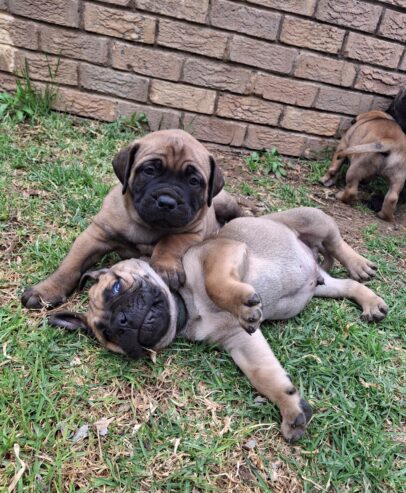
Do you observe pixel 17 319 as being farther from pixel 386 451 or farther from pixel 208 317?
pixel 386 451

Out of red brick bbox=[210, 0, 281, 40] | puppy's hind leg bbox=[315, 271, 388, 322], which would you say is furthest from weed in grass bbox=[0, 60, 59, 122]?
puppy's hind leg bbox=[315, 271, 388, 322]

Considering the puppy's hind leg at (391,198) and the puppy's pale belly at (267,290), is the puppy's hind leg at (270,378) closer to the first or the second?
the puppy's pale belly at (267,290)

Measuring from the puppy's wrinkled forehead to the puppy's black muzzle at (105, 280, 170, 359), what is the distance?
0.99 m

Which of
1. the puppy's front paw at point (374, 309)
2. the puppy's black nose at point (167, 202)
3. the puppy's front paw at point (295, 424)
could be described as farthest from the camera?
the puppy's front paw at point (374, 309)

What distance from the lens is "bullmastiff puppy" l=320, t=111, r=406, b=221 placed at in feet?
18.8

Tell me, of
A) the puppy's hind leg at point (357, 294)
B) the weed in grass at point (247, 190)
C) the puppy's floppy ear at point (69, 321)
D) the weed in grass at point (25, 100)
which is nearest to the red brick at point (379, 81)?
the weed in grass at point (247, 190)

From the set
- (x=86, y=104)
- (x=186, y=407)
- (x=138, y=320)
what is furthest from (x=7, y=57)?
(x=186, y=407)

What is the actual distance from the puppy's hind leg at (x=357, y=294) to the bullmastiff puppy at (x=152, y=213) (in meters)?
1.19

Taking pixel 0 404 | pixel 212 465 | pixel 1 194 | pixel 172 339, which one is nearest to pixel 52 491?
pixel 0 404

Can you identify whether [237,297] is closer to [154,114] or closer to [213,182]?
[213,182]

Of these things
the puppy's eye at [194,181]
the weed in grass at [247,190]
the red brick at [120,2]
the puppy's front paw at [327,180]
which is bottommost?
the weed in grass at [247,190]

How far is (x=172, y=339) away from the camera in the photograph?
3.20 m

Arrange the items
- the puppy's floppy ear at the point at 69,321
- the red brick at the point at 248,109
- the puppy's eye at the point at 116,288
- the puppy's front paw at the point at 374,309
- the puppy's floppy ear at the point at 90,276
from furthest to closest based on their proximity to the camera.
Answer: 1. the red brick at the point at 248,109
2. the puppy's front paw at the point at 374,309
3. the puppy's floppy ear at the point at 90,276
4. the puppy's floppy ear at the point at 69,321
5. the puppy's eye at the point at 116,288

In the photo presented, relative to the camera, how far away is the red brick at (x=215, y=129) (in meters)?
5.96
